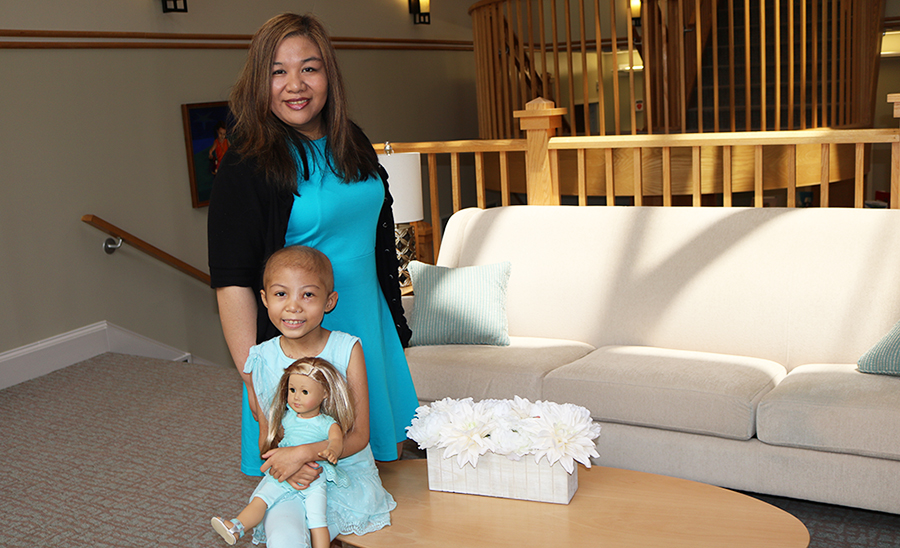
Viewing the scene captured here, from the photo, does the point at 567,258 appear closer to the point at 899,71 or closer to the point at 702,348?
the point at 702,348

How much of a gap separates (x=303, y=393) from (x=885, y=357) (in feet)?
6.07

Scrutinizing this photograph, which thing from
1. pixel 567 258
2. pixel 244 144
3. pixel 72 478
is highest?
pixel 244 144

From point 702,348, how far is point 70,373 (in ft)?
10.8

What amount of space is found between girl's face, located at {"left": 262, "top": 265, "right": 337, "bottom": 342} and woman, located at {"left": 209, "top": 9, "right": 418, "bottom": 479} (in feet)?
0.38

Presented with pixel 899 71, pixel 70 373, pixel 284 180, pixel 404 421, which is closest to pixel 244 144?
pixel 284 180

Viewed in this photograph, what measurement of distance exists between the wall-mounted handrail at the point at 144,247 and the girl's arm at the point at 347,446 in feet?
11.0

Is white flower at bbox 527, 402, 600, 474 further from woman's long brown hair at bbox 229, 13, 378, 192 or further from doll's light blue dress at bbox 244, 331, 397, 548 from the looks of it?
woman's long brown hair at bbox 229, 13, 378, 192

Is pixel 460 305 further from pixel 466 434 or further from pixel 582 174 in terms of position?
pixel 466 434

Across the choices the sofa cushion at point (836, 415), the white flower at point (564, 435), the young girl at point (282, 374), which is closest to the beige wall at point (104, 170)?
the young girl at point (282, 374)

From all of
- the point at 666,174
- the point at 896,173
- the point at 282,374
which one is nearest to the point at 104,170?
the point at 666,174

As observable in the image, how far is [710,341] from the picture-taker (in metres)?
2.95

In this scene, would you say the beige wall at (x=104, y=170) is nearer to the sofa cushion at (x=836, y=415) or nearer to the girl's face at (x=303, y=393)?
the girl's face at (x=303, y=393)

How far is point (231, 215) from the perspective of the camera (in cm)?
167

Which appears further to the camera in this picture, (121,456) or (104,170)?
(104,170)
